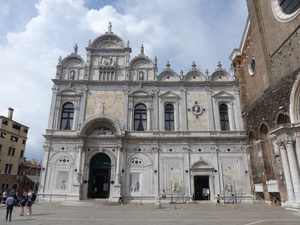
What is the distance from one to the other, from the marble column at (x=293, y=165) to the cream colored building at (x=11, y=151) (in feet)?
120

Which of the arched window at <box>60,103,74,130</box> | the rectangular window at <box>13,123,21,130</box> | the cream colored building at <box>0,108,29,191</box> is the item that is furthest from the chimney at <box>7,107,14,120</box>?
the arched window at <box>60,103,74,130</box>

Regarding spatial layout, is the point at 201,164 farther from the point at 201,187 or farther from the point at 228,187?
the point at 228,187

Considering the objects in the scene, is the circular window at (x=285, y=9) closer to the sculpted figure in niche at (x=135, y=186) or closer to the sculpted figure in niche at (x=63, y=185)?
the sculpted figure in niche at (x=135, y=186)

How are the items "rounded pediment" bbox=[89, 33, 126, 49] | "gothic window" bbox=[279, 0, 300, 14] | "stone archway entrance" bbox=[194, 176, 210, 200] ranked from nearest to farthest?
"gothic window" bbox=[279, 0, 300, 14] < "stone archway entrance" bbox=[194, 176, 210, 200] < "rounded pediment" bbox=[89, 33, 126, 49]

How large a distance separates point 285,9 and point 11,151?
132 feet

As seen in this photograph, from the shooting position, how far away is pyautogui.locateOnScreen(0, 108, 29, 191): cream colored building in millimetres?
34188

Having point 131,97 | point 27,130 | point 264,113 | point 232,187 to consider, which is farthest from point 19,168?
point 264,113

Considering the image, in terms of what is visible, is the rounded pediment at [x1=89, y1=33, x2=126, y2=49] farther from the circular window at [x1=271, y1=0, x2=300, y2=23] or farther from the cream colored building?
the cream colored building

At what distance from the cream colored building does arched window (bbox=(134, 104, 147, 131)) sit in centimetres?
2384

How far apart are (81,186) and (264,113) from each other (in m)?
16.9

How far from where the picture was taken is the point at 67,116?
2284cm

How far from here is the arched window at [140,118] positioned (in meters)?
22.6

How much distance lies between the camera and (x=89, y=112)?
22.6 meters

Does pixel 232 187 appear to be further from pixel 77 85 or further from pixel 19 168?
pixel 19 168
